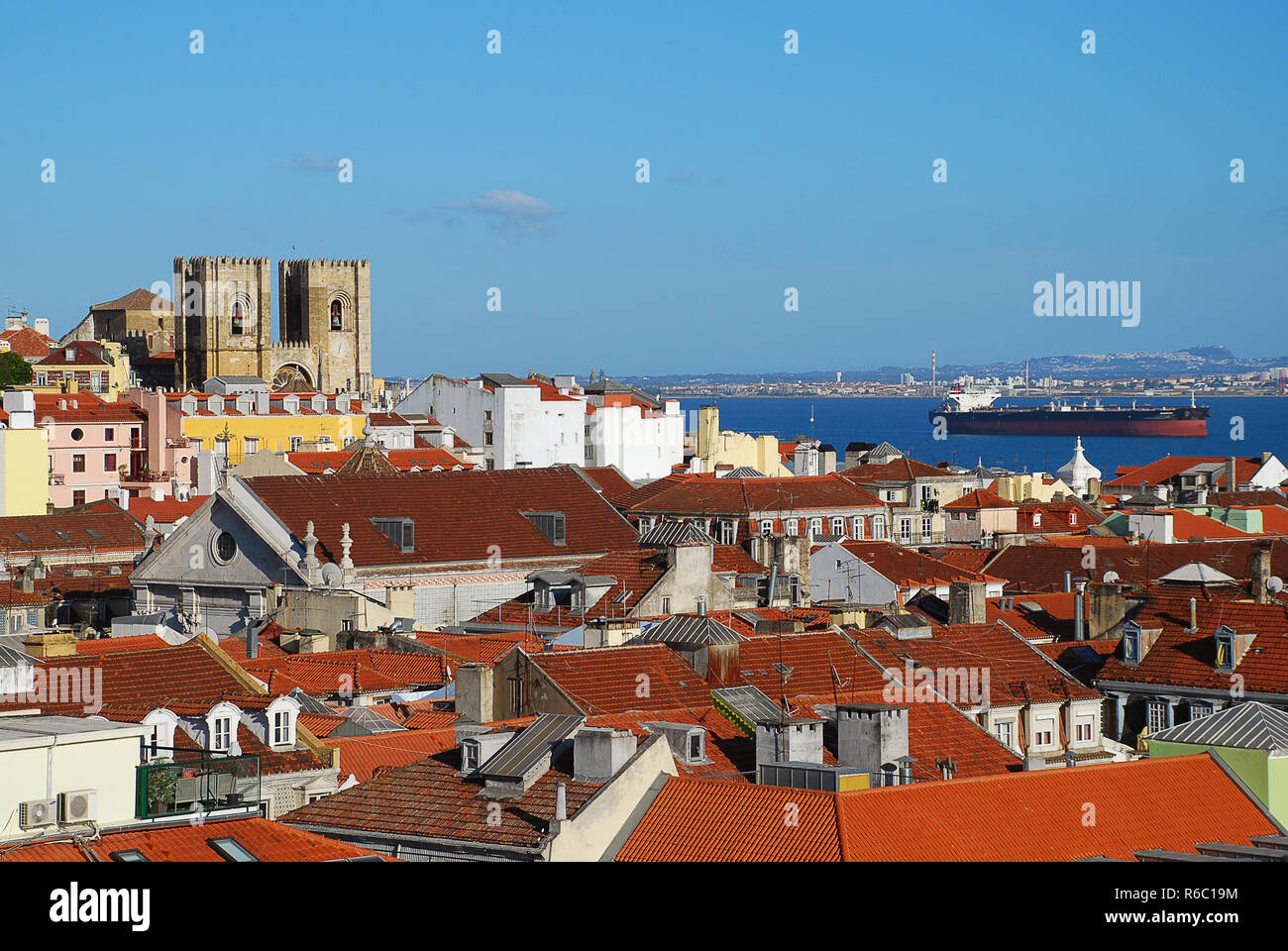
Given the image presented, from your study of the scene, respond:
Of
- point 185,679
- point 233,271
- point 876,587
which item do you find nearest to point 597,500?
point 876,587

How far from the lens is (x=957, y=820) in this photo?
60.6ft

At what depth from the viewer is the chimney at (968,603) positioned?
3633 cm

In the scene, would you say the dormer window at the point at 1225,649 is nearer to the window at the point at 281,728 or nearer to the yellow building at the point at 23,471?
the window at the point at 281,728

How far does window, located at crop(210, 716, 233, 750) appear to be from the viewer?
21.7m

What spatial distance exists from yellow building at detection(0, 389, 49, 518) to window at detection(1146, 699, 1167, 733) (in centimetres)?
4772

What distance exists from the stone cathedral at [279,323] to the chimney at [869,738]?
115 m

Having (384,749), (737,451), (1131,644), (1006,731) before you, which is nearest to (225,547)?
(1131,644)

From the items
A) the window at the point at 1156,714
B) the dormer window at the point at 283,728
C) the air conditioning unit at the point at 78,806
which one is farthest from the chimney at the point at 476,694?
the window at the point at 1156,714

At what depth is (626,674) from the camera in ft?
87.9

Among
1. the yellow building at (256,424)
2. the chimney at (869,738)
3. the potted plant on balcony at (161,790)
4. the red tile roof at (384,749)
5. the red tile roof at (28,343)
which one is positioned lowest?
the red tile roof at (384,749)

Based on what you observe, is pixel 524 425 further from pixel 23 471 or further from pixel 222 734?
pixel 222 734

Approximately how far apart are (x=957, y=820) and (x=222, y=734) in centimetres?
753

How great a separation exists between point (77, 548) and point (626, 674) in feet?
115
